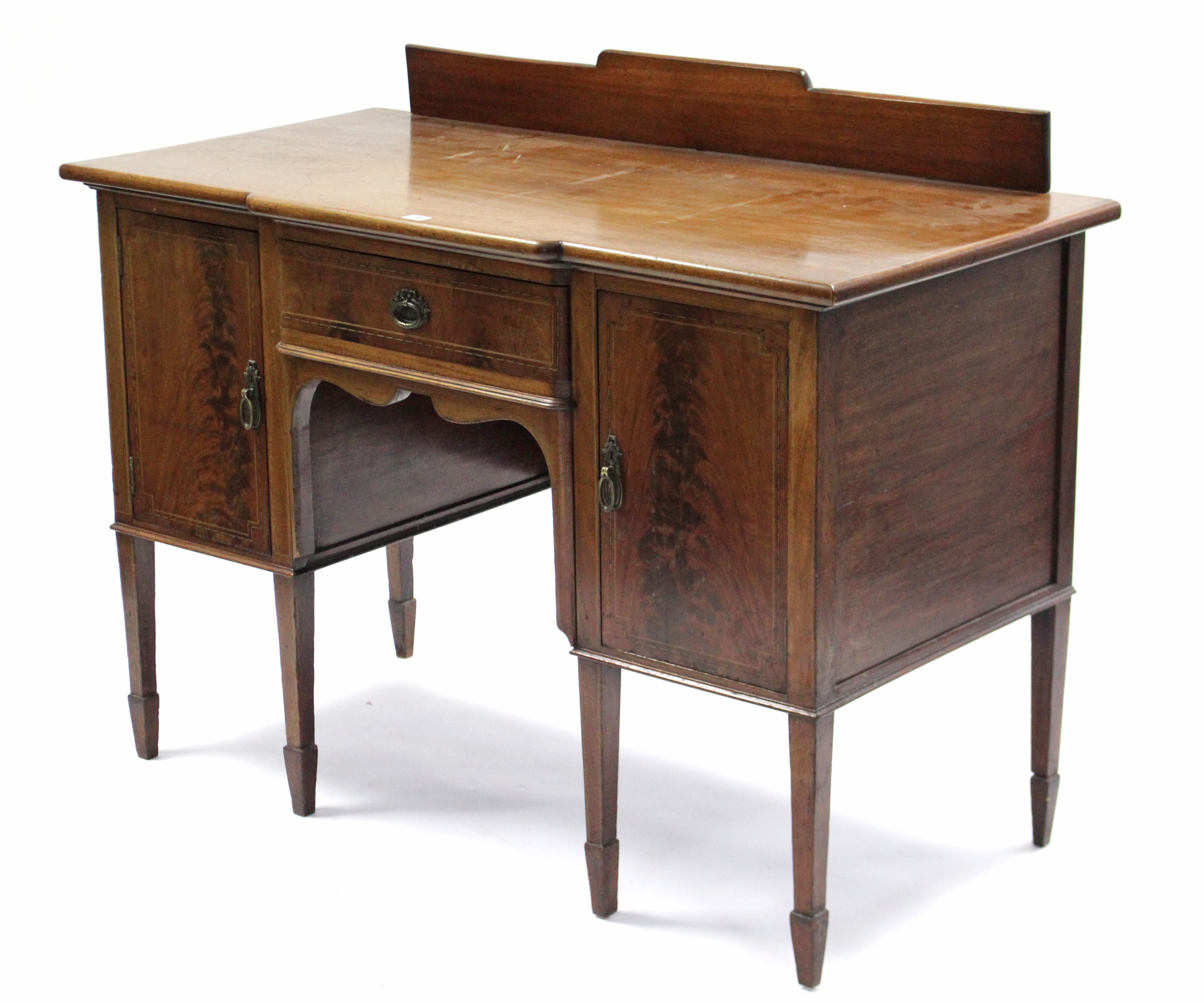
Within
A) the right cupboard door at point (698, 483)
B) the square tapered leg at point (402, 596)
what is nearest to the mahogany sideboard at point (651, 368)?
the right cupboard door at point (698, 483)

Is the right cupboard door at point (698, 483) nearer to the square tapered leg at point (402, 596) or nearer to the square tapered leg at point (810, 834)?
the square tapered leg at point (810, 834)

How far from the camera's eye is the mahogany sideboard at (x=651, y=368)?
11.5ft

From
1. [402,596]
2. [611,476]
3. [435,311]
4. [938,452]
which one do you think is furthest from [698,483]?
[402,596]

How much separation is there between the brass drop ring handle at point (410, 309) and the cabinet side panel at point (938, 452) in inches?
29.3

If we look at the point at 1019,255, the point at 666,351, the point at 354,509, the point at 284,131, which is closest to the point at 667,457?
the point at 666,351

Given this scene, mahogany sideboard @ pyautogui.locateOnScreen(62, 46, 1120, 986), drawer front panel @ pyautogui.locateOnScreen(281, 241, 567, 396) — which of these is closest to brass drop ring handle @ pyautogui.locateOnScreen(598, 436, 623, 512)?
mahogany sideboard @ pyautogui.locateOnScreen(62, 46, 1120, 986)

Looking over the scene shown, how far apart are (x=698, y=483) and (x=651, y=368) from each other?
18 cm

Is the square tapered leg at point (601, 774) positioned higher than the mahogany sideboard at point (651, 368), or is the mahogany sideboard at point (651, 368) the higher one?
the mahogany sideboard at point (651, 368)

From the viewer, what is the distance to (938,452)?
3678 mm

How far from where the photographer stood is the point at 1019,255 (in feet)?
12.3

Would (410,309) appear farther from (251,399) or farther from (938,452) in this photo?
(938,452)

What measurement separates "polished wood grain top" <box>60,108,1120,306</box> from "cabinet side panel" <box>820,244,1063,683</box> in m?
0.08

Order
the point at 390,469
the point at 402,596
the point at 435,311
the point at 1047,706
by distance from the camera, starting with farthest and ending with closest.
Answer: the point at 402,596, the point at 390,469, the point at 1047,706, the point at 435,311

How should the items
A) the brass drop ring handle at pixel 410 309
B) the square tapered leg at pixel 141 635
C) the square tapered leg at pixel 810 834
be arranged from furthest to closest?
the square tapered leg at pixel 141 635, the brass drop ring handle at pixel 410 309, the square tapered leg at pixel 810 834
